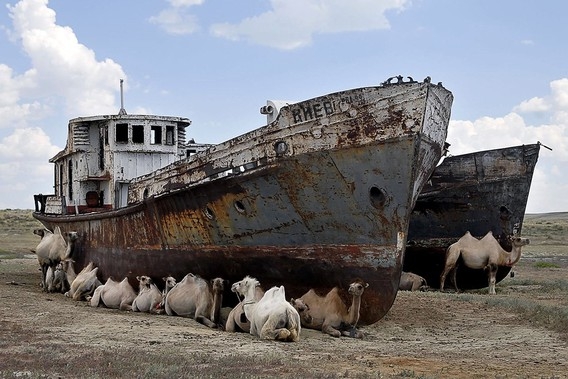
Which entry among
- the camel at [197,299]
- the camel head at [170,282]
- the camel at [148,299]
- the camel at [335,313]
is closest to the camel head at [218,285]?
the camel at [197,299]

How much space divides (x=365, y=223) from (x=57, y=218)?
9.80 meters

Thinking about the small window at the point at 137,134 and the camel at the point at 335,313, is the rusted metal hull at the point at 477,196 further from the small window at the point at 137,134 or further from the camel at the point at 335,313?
the camel at the point at 335,313

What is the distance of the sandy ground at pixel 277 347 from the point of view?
22.9ft

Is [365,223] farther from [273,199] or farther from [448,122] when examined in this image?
[448,122]

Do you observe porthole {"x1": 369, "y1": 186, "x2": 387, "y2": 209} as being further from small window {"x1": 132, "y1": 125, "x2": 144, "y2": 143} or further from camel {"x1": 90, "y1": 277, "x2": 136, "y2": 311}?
small window {"x1": 132, "y1": 125, "x2": 144, "y2": 143}

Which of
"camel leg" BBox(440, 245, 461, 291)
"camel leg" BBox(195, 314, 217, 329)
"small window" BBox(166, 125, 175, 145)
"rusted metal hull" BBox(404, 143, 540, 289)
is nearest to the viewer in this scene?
"camel leg" BBox(195, 314, 217, 329)

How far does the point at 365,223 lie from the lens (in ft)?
34.3

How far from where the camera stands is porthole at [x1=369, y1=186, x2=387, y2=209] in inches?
404

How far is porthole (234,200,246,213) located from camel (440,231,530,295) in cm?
683

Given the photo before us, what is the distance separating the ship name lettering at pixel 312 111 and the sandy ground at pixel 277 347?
306cm

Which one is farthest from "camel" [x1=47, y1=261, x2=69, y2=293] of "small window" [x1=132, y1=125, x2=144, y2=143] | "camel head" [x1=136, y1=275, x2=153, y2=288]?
"camel head" [x1=136, y1=275, x2=153, y2=288]

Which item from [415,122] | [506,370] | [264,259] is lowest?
→ [506,370]

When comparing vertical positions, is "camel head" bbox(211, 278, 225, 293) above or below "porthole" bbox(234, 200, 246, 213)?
below

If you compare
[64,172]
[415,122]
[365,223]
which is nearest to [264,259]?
[365,223]
